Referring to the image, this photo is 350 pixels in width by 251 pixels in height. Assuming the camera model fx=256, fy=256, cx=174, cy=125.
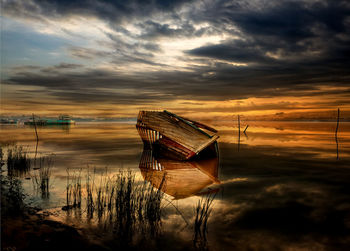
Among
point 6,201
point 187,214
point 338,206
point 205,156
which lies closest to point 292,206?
point 338,206

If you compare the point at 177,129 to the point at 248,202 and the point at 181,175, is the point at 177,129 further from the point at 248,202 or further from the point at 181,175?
the point at 248,202

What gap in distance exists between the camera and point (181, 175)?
496 inches

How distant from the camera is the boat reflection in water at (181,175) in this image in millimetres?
9977

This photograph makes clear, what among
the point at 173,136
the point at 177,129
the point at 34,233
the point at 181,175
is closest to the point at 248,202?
the point at 181,175

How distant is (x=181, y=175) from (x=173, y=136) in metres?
4.52

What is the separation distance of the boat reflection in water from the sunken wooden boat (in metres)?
0.71

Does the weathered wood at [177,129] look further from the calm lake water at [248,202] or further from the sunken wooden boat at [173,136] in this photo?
the calm lake water at [248,202]

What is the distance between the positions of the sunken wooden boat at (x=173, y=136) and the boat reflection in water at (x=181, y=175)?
2.34ft

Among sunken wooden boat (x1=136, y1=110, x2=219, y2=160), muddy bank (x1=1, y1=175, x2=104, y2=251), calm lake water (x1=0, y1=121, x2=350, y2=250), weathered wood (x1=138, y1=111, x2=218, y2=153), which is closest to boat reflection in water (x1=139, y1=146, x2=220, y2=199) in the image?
calm lake water (x1=0, y1=121, x2=350, y2=250)

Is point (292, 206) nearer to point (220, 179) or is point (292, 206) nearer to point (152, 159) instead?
point (220, 179)

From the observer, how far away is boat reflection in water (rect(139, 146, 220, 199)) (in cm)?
998

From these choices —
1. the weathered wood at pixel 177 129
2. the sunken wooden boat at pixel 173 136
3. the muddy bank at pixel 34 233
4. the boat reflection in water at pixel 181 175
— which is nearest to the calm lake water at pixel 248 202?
the boat reflection in water at pixel 181 175

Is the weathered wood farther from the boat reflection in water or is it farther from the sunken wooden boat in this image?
the boat reflection in water

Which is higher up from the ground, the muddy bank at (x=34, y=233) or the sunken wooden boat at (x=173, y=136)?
the sunken wooden boat at (x=173, y=136)
